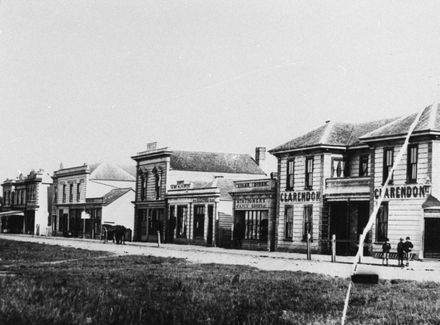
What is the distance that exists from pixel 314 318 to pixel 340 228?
95.7ft

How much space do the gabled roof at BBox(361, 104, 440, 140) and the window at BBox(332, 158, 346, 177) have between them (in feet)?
12.6

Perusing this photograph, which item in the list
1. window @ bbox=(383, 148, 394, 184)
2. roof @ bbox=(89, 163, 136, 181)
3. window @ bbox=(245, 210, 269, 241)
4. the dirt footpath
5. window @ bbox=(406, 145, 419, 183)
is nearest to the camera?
the dirt footpath

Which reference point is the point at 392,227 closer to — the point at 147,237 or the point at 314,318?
the point at 314,318

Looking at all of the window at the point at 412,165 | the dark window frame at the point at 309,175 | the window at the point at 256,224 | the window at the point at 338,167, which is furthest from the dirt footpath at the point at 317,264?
the window at the point at 256,224

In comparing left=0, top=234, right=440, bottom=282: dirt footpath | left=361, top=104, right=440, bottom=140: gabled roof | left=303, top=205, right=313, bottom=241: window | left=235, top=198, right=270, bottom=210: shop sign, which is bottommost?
left=0, top=234, right=440, bottom=282: dirt footpath

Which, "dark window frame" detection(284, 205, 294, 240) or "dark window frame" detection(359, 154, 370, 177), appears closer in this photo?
"dark window frame" detection(359, 154, 370, 177)

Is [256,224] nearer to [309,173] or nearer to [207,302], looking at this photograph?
[309,173]

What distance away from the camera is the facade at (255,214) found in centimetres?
4250

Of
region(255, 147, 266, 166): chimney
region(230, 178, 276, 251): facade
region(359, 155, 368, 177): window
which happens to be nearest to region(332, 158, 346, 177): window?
region(359, 155, 368, 177): window

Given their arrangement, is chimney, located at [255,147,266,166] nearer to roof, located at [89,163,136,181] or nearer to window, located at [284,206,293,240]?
roof, located at [89,163,136,181]

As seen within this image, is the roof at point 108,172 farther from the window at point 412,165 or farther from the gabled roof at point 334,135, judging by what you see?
the window at point 412,165

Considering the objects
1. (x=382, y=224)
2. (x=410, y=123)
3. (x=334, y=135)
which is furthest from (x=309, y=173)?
(x=410, y=123)

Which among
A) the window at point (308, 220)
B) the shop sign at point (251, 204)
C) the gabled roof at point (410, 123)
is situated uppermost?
the gabled roof at point (410, 123)

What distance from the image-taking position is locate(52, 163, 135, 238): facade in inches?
2584
